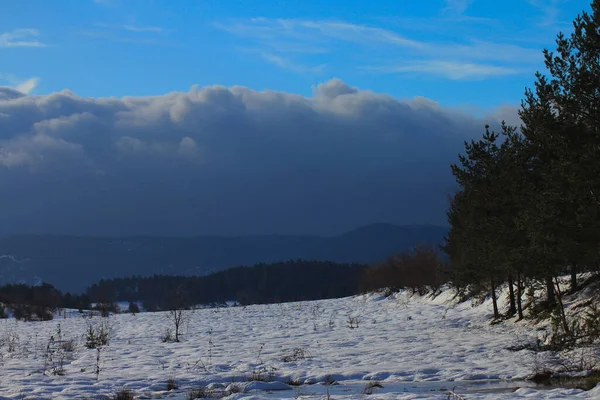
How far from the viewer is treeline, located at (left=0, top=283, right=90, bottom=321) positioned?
152 ft

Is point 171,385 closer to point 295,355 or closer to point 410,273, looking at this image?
point 295,355

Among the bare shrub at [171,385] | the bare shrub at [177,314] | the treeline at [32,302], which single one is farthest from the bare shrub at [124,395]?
the treeline at [32,302]

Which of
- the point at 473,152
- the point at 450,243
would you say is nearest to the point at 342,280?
the point at 450,243

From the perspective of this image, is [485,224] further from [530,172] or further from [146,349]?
[146,349]

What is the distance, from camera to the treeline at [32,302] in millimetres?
46375

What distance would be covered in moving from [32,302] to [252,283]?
81714 mm

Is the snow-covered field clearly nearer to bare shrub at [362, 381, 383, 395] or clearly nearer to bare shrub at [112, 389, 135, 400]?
bare shrub at [362, 381, 383, 395]

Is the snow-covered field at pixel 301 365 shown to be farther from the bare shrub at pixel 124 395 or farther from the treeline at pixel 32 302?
the treeline at pixel 32 302

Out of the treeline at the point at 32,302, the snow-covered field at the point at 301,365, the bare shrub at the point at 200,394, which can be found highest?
the treeline at the point at 32,302

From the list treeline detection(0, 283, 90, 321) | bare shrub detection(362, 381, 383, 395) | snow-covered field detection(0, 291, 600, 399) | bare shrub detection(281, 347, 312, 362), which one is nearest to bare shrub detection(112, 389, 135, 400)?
snow-covered field detection(0, 291, 600, 399)

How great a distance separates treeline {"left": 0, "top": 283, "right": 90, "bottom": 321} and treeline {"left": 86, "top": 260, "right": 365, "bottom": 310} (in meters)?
46.0

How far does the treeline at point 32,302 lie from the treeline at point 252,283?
151 ft

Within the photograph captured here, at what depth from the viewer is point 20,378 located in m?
13.5

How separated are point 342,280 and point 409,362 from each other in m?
122
